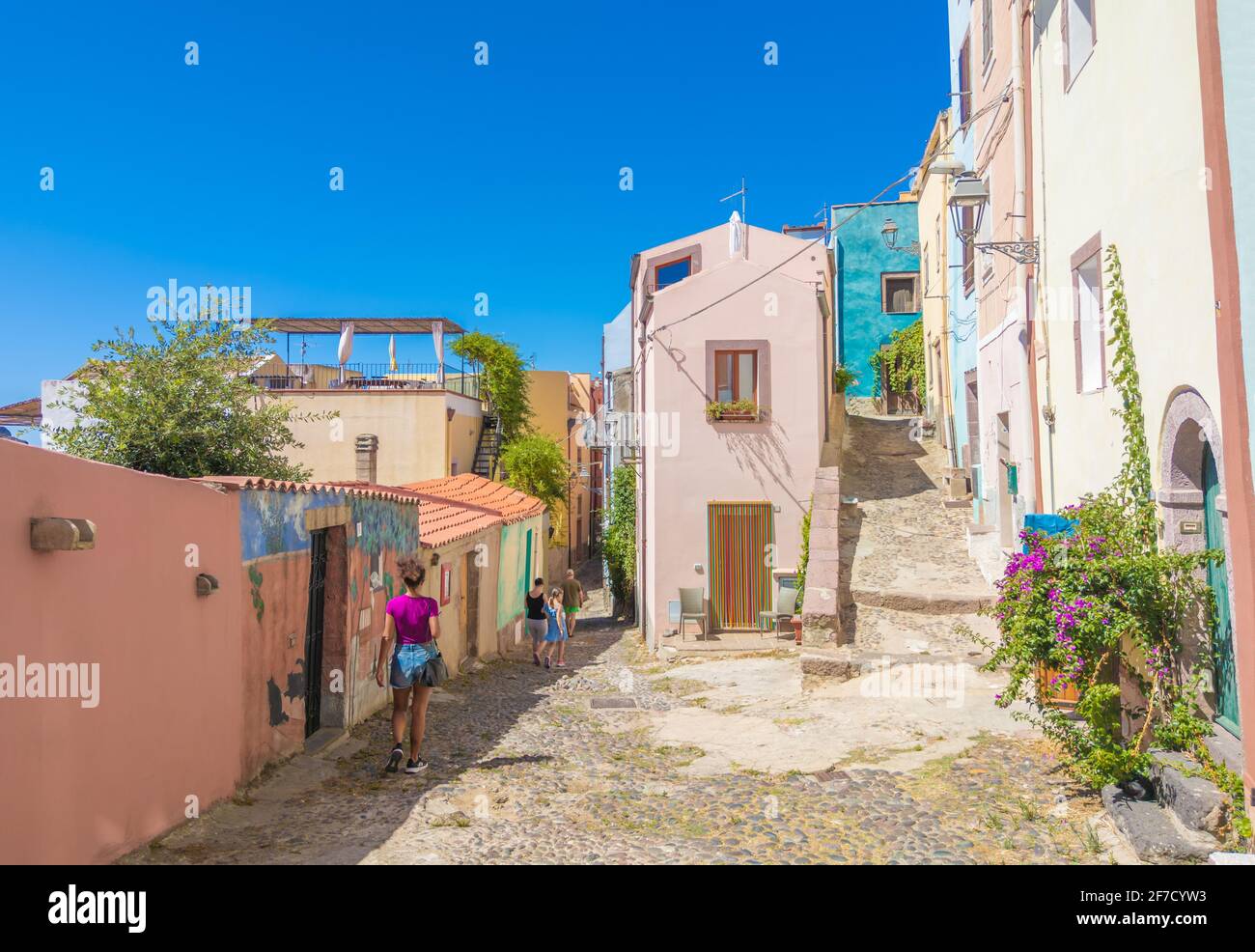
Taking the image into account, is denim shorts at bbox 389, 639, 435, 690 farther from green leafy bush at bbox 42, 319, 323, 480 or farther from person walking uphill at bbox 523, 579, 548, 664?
person walking uphill at bbox 523, 579, 548, 664

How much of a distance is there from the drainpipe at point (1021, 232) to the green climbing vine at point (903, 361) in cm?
1316

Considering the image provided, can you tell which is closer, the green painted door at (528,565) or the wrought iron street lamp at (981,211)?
the wrought iron street lamp at (981,211)

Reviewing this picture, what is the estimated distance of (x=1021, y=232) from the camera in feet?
33.5

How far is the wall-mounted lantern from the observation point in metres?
4.09

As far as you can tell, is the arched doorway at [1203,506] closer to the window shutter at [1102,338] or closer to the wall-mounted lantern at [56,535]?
the window shutter at [1102,338]

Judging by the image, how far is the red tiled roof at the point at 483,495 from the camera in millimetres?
18406

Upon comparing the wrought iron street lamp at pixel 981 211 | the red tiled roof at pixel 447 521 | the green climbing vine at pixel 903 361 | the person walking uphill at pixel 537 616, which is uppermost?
the green climbing vine at pixel 903 361

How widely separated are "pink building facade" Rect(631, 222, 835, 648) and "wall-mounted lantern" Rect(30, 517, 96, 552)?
43.9 feet

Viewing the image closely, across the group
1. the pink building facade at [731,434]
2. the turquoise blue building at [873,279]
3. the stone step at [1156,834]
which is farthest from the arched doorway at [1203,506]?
the turquoise blue building at [873,279]

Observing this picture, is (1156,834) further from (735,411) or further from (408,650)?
(735,411)

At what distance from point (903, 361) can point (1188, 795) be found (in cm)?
2105

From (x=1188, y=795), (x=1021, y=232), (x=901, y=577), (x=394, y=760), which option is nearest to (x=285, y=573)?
(x=394, y=760)
